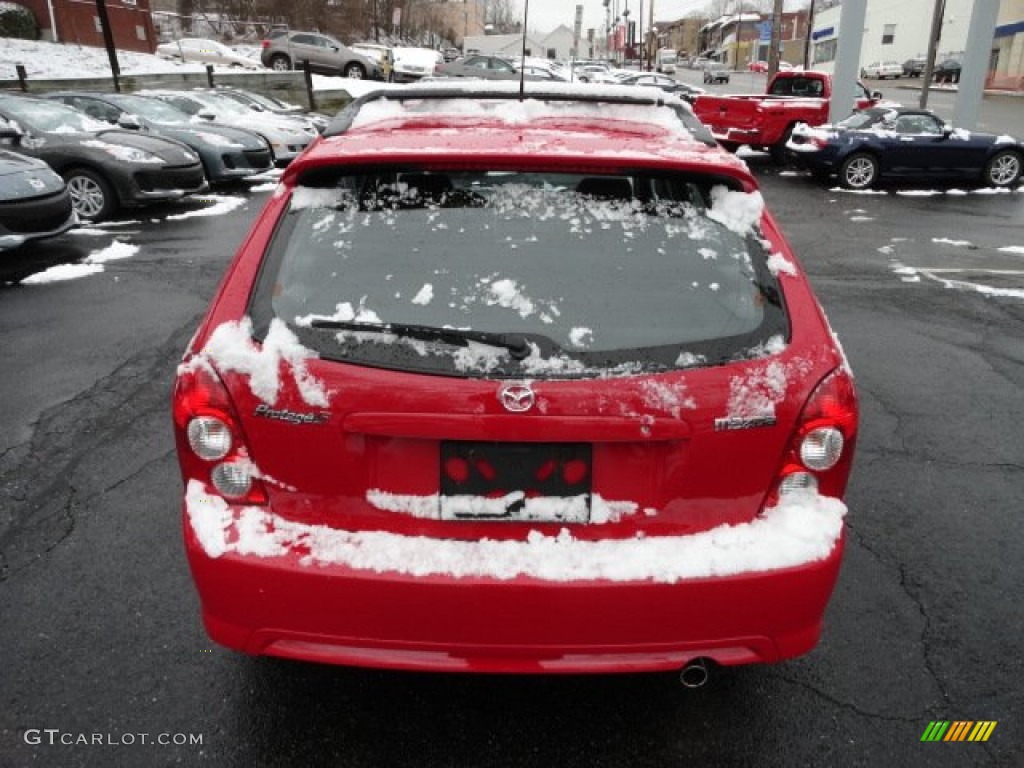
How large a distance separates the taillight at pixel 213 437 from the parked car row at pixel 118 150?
22.4ft

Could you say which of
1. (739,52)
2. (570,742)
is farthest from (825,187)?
(739,52)

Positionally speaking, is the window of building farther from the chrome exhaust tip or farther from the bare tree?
the chrome exhaust tip

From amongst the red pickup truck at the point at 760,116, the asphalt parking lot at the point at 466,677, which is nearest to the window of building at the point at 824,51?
the red pickup truck at the point at 760,116

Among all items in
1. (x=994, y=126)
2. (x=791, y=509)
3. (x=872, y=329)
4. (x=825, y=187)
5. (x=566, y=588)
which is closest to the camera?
(x=566, y=588)

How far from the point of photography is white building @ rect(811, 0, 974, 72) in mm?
57100

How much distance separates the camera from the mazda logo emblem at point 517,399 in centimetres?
198

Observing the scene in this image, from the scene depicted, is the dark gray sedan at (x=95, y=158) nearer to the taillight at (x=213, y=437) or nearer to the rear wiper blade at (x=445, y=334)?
the taillight at (x=213, y=437)

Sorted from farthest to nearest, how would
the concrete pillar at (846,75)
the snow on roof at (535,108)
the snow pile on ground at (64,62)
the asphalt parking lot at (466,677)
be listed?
the snow pile on ground at (64,62) < the concrete pillar at (846,75) < the snow on roof at (535,108) < the asphalt parking lot at (466,677)

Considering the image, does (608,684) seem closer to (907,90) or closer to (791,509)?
(791,509)

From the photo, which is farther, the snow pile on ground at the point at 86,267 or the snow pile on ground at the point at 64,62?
the snow pile on ground at the point at 64,62

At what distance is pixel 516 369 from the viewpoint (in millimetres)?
2023

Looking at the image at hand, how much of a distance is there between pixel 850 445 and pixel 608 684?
1.09 meters

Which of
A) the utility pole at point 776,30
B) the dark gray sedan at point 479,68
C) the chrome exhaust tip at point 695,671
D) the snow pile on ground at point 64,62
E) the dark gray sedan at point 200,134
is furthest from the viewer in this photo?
the dark gray sedan at point 479,68

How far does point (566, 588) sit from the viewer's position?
1.99m
